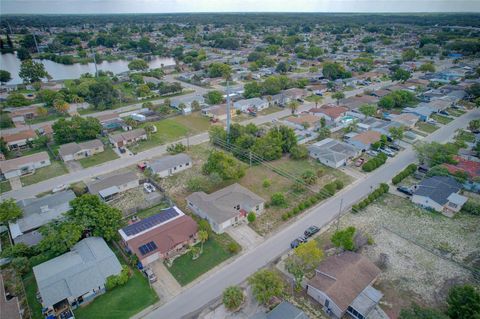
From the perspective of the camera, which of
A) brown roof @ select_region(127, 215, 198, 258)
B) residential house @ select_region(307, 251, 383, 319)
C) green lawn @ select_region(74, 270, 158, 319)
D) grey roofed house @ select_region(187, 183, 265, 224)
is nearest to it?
residential house @ select_region(307, 251, 383, 319)

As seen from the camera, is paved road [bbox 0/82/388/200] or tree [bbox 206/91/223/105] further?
tree [bbox 206/91/223/105]

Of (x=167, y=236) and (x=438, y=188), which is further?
(x=438, y=188)

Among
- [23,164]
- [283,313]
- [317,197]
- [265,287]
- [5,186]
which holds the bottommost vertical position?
[317,197]

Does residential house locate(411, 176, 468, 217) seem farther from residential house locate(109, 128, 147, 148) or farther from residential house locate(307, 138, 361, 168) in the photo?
residential house locate(109, 128, 147, 148)

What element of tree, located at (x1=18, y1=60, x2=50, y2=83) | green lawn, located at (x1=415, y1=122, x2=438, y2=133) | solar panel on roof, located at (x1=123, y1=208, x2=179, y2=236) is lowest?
green lawn, located at (x1=415, y1=122, x2=438, y2=133)

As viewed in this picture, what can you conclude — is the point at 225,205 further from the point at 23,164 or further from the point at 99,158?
the point at 23,164

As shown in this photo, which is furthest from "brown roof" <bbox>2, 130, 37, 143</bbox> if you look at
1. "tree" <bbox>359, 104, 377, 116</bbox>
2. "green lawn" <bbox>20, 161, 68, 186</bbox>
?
"tree" <bbox>359, 104, 377, 116</bbox>

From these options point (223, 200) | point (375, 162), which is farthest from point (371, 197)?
point (223, 200)

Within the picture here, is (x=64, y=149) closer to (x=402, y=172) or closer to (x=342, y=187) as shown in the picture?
(x=342, y=187)

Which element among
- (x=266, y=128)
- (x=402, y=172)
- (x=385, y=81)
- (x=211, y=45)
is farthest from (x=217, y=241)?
(x=211, y=45)
